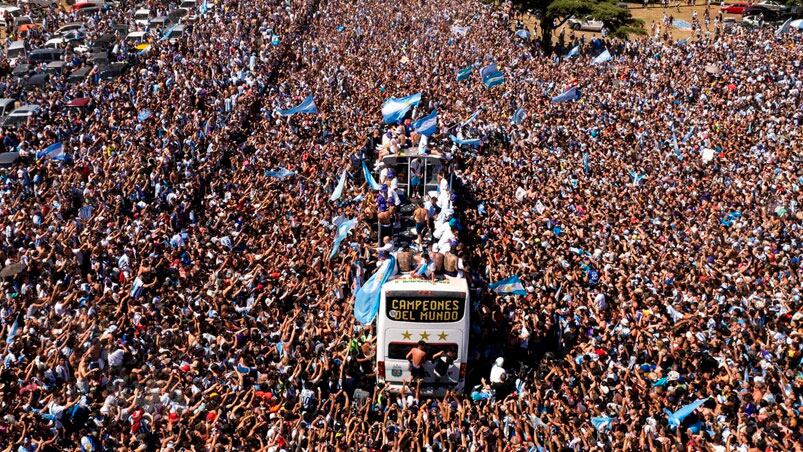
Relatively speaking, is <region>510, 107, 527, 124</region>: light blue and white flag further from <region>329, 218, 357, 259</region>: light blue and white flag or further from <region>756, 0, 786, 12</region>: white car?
<region>756, 0, 786, 12</region>: white car

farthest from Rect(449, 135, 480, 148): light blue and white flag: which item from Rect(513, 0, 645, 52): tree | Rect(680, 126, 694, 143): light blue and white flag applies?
Rect(513, 0, 645, 52): tree

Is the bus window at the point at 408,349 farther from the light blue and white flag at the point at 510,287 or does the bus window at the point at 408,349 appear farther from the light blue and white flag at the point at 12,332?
the light blue and white flag at the point at 12,332

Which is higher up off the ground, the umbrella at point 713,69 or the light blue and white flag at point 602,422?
the light blue and white flag at point 602,422

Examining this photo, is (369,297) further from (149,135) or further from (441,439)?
(149,135)

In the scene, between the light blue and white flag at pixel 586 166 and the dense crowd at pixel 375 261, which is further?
the light blue and white flag at pixel 586 166

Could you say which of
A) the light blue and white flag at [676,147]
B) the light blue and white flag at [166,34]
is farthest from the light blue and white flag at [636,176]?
the light blue and white flag at [166,34]

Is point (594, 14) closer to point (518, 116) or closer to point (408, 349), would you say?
point (518, 116)

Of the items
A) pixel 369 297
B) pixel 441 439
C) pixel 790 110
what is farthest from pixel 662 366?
pixel 790 110
